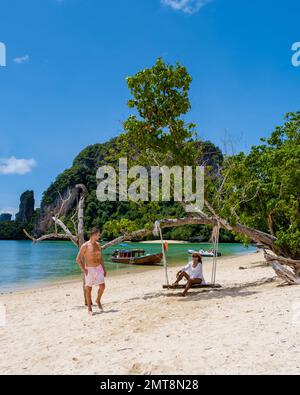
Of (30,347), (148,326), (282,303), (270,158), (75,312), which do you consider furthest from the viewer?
(270,158)

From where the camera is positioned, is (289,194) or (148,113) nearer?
(148,113)

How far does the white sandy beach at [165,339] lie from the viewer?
195 inches

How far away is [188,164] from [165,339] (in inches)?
265

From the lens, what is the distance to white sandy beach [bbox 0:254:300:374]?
4949 millimetres

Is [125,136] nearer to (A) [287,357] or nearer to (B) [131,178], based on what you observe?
(B) [131,178]

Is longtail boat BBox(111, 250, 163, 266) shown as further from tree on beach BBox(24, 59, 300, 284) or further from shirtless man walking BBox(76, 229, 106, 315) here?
shirtless man walking BBox(76, 229, 106, 315)

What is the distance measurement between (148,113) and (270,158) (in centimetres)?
542

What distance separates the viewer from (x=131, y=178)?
12.1 m

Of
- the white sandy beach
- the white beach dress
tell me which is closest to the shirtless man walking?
the white sandy beach

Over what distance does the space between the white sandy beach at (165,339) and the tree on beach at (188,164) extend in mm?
2660

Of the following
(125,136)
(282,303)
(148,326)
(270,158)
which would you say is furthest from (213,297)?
(270,158)

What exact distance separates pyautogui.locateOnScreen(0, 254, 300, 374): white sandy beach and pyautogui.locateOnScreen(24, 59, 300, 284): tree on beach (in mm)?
2660

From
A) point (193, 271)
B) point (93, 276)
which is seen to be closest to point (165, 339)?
point (93, 276)

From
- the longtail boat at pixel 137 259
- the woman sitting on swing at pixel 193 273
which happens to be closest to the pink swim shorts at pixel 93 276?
the woman sitting on swing at pixel 193 273
